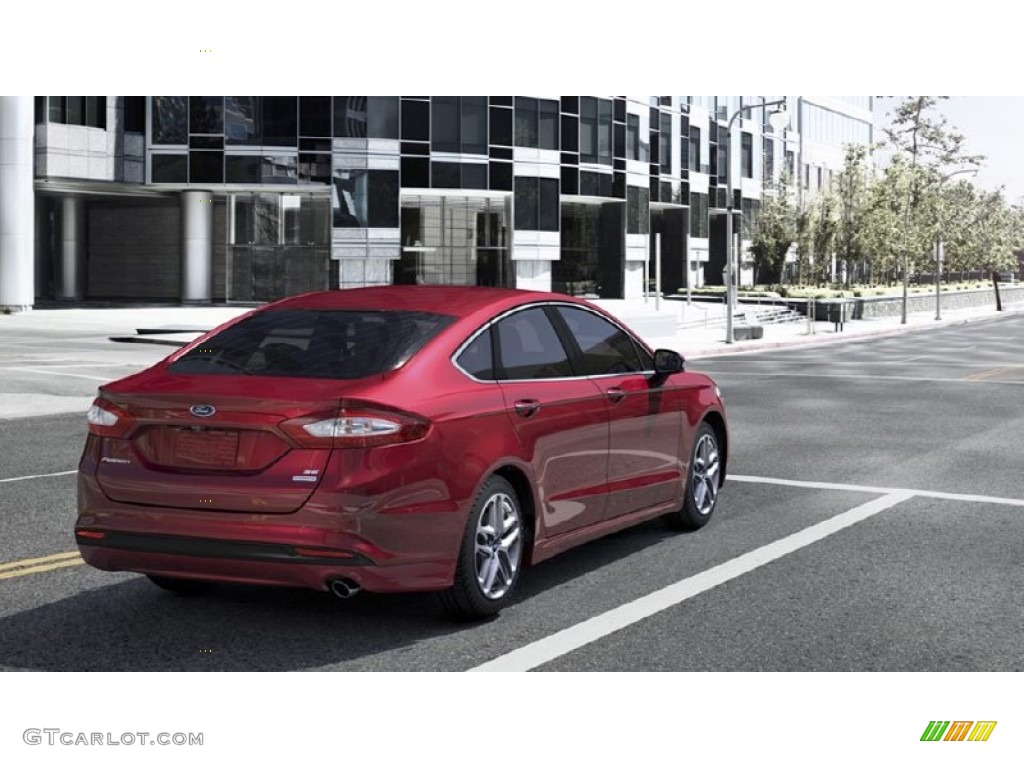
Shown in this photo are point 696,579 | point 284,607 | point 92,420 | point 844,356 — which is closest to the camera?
point 92,420

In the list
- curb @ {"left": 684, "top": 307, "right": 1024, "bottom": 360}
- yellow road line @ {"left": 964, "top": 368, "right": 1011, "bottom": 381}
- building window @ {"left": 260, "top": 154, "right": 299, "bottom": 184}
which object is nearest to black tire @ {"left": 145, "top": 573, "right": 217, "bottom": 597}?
yellow road line @ {"left": 964, "top": 368, "right": 1011, "bottom": 381}

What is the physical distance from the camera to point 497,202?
6088 cm

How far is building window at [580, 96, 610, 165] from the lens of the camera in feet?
211

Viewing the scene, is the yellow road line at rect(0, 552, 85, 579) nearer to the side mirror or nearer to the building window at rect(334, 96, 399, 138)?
the side mirror

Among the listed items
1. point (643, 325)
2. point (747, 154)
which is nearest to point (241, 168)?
point (643, 325)

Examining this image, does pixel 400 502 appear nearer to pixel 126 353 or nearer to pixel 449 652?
pixel 449 652

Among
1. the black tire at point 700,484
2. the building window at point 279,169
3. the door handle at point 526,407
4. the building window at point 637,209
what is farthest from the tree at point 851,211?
the door handle at point 526,407

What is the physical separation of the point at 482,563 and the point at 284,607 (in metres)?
1.12

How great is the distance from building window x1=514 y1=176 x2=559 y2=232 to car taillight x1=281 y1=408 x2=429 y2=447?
2164 inches

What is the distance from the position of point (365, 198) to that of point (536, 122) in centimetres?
962

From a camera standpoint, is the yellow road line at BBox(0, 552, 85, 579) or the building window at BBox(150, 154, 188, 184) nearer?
the yellow road line at BBox(0, 552, 85, 579)
